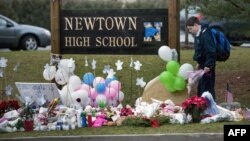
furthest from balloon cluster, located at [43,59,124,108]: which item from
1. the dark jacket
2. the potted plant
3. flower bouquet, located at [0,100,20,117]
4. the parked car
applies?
the parked car

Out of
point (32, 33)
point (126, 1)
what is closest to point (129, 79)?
point (32, 33)

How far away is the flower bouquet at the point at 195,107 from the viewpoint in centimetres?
855

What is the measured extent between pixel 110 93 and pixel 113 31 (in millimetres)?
1147

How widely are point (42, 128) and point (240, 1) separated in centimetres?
526

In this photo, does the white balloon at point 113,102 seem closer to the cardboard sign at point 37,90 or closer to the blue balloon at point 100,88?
the blue balloon at point 100,88

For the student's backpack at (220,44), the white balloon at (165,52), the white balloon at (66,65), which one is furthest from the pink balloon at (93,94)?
the student's backpack at (220,44)

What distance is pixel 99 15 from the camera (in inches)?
402

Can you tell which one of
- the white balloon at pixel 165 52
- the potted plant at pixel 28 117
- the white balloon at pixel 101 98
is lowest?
the potted plant at pixel 28 117

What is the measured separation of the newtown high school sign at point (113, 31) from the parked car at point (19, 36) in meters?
11.7

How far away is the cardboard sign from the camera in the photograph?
9367mm

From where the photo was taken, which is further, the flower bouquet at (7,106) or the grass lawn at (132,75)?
the flower bouquet at (7,106)

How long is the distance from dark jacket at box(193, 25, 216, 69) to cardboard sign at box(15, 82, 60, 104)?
2.28m

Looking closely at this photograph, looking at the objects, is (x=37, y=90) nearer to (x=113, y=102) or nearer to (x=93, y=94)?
(x=93, y=94)

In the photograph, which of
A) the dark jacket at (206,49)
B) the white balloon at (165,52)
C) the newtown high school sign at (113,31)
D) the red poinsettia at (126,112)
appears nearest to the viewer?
the red poinsettia at (126,112)
